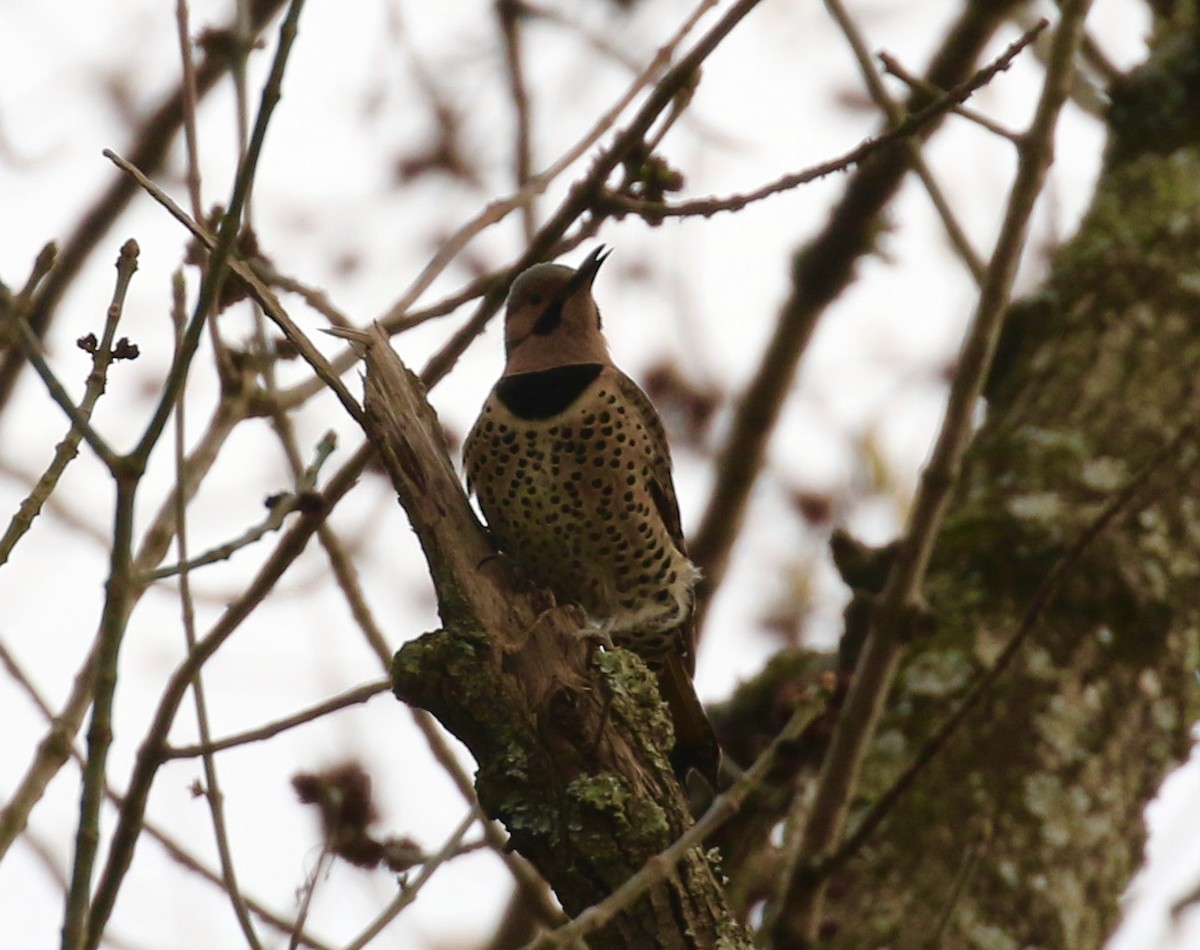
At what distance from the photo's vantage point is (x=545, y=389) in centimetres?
533

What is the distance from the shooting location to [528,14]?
714cm

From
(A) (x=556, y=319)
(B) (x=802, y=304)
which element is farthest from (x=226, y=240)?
(B) (x=802, y=304)

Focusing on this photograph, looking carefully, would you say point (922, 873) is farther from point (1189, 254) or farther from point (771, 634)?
point (771, 634)

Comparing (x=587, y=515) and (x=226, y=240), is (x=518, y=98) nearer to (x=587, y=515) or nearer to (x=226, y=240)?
(x=587, y=515)

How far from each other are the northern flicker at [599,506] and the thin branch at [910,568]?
2.67ft

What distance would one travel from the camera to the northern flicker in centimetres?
512

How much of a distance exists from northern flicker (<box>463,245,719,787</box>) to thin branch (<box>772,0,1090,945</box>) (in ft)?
2.67

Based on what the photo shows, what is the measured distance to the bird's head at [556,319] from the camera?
18.9 ft

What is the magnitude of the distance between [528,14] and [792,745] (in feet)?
11.8

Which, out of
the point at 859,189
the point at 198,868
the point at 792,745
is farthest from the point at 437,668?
the point at 859,189

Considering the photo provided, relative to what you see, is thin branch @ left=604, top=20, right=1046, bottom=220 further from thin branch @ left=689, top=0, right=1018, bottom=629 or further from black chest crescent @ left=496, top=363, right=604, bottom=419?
thin branch @ left=689, top=0, right=1018, bottom=629

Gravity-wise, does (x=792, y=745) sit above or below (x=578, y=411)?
below

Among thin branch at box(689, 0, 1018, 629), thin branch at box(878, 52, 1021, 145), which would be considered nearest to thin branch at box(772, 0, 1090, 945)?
thin branch at box(878, 52, 1021, 145)

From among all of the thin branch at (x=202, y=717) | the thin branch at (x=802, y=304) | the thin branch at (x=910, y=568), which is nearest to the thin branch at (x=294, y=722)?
the thin branch at (x=202, y=717)
